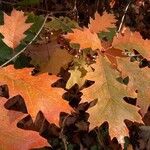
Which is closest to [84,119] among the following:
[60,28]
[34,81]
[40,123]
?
[40,123]

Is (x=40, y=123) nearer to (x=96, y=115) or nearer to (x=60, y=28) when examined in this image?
(x=60, y=28)

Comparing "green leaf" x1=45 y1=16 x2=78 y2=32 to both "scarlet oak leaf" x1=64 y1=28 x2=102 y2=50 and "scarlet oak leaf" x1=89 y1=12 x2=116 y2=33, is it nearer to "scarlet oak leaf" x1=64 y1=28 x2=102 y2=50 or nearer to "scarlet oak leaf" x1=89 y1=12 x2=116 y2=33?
"scarlet oak leaf" x1=89 y1=12 x2=116 y2=33

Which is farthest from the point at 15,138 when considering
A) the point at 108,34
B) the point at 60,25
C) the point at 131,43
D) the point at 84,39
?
the point at 108,34

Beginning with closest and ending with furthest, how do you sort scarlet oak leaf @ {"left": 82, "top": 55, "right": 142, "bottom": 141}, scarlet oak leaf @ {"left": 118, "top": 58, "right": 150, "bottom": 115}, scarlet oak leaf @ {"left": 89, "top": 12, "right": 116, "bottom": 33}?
scarlet oak leaf @ {"left": 82, "top": 55, "right": 142, "bottom": 141} → scarlet oak leaf @ {"left": 118, "top": 58, "right": 150, "bottom": 115} → scarlet oak leaf @ {"left": 89, "top": 12, "right": 116, "bottom": 33}

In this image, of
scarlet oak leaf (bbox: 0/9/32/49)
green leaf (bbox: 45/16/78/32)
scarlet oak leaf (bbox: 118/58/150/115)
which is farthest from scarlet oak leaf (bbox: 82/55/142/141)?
green leaf (bbox: 45/16/78/32)

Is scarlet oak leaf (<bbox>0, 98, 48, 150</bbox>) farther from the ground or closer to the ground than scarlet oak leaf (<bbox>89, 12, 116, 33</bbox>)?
closer to the ground

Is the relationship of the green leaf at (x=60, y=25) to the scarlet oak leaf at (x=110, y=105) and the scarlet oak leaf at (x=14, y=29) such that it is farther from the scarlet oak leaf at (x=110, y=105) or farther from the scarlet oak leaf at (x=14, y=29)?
the scarlet oak leaf at (x=110, y=105)
